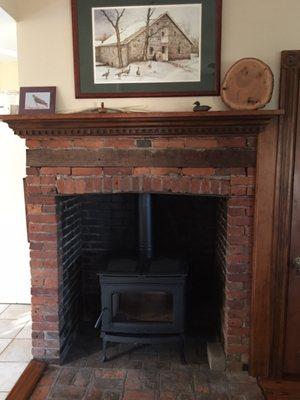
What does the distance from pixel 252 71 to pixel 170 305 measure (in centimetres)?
168

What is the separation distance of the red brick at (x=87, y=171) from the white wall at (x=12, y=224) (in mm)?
1001

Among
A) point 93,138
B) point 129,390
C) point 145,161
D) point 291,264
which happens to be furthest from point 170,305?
point 93,138

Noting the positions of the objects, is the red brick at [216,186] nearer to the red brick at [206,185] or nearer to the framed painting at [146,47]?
the red brick at [206,185]

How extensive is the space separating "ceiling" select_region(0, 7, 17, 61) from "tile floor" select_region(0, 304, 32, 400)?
7.15ft

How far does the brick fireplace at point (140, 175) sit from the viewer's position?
203 centimetres

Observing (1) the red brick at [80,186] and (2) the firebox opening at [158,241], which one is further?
(2) the firebox opening at [158,241]

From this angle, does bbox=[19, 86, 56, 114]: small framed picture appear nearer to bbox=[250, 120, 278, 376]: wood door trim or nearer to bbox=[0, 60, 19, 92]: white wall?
bbox=[0, 60, 19, 92]: white wall

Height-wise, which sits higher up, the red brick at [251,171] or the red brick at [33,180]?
the red brick at [251,171]

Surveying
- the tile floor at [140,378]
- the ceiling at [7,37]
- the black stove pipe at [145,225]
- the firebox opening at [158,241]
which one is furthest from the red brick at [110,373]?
the ceiling at [7,37]

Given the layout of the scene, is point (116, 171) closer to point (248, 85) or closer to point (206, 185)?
point (206, 185)

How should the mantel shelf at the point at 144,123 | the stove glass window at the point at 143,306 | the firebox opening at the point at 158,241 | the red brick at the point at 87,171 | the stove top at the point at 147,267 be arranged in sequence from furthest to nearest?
the firebox opening at the point at 158,241 < the stove glass window at the point at 143,306 < the stove top at the point at 147,267 < the red brick at the point at 87,171 < the mantel shelf at the point at 144,123

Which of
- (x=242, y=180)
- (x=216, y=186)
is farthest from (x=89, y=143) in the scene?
(x=242, y=180)

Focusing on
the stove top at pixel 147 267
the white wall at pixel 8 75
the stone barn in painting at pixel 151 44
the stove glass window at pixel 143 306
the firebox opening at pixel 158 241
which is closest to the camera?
the stone barn in painting at pixel 151 44

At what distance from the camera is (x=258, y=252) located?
7.02 feet
